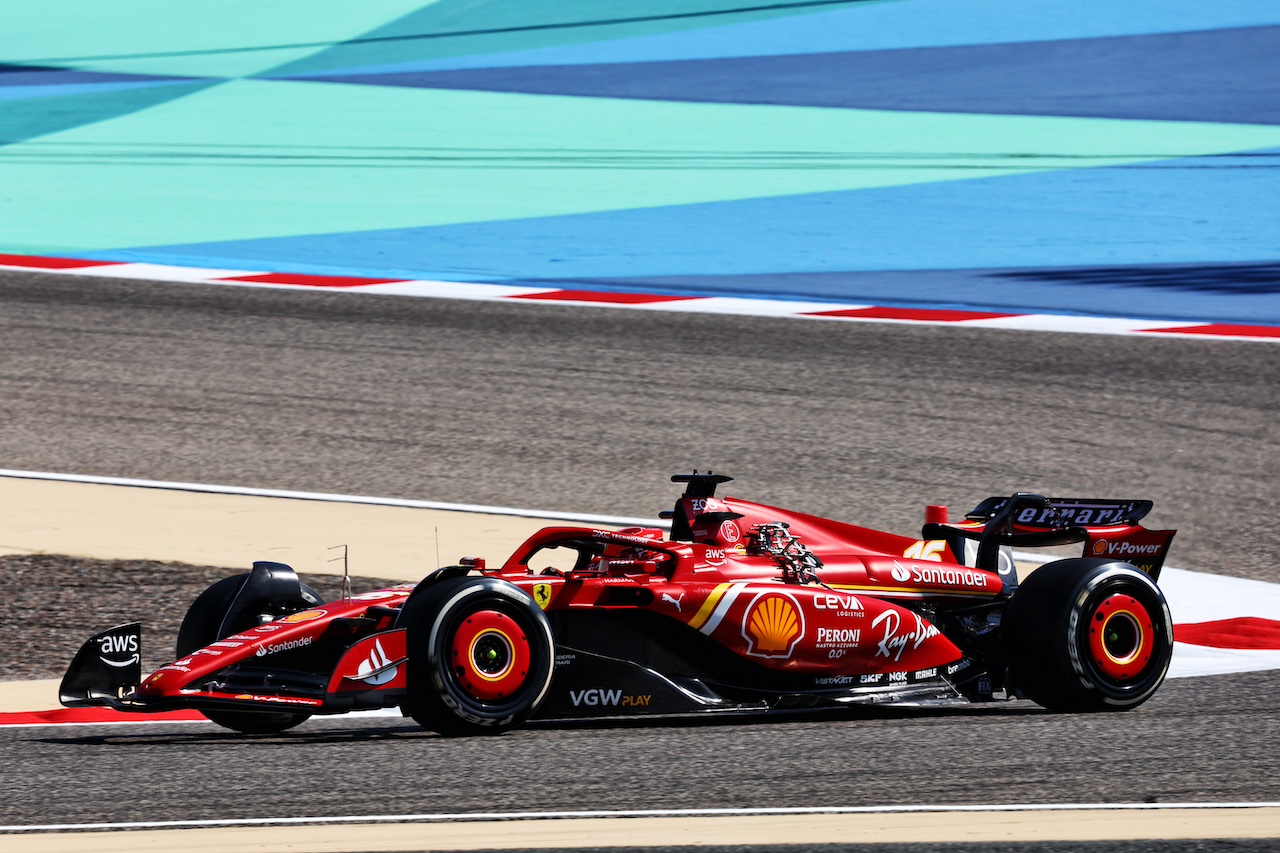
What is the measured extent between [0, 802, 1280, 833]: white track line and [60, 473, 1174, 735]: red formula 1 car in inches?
47.4

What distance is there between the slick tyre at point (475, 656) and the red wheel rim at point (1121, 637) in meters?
2.09

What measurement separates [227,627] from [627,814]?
2.38 meters

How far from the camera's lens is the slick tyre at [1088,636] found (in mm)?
7797

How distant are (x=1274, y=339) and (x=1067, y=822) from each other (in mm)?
10947

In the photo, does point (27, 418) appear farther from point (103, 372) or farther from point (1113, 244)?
point (1113, 244)

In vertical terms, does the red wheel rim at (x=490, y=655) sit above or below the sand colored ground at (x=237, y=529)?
below

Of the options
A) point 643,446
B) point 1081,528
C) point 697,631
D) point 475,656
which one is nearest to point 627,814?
point 475,656

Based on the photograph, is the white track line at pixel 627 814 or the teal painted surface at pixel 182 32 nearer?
the white track line at pixel 627 814

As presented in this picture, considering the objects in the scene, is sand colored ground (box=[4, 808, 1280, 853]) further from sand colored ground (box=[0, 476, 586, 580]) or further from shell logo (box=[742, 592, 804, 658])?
sand colored ground (box=[0, 476, 586, 580])

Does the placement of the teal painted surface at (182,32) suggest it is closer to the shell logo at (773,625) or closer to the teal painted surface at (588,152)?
the teal painted surface at (588,152)

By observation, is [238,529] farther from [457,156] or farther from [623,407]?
[457,156]

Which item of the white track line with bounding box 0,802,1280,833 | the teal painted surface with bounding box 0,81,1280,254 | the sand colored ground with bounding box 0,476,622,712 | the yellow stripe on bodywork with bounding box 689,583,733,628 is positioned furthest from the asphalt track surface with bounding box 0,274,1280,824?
the teal painted surface with bounding box 0,81,1280,254

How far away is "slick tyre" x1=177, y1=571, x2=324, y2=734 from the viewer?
763 centimetres

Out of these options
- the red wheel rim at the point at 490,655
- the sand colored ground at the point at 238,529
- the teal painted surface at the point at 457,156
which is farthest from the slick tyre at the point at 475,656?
the teal painted surface at the point at 457,156
